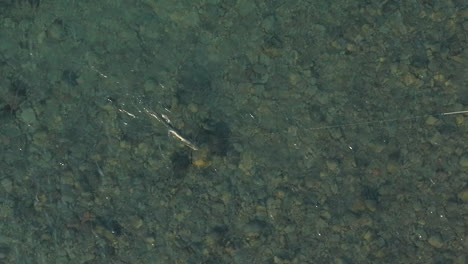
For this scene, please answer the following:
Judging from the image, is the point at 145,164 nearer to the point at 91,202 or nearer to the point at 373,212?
the point at 91,202

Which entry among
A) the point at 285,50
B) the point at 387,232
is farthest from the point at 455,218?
the point at 285,50

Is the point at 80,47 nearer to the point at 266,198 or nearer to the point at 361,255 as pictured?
the point at 266,198

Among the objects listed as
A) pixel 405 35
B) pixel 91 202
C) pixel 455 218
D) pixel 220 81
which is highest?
pixel 405 35

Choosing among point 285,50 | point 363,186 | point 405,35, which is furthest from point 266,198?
point 405,35

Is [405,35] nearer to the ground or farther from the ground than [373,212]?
farther from the ground

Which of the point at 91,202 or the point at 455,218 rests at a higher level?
the point at 455,218

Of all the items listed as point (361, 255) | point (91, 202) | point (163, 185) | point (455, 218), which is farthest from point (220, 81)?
point (455, 218)

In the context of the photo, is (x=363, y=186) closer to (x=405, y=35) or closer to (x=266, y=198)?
(x=266, y=198)
